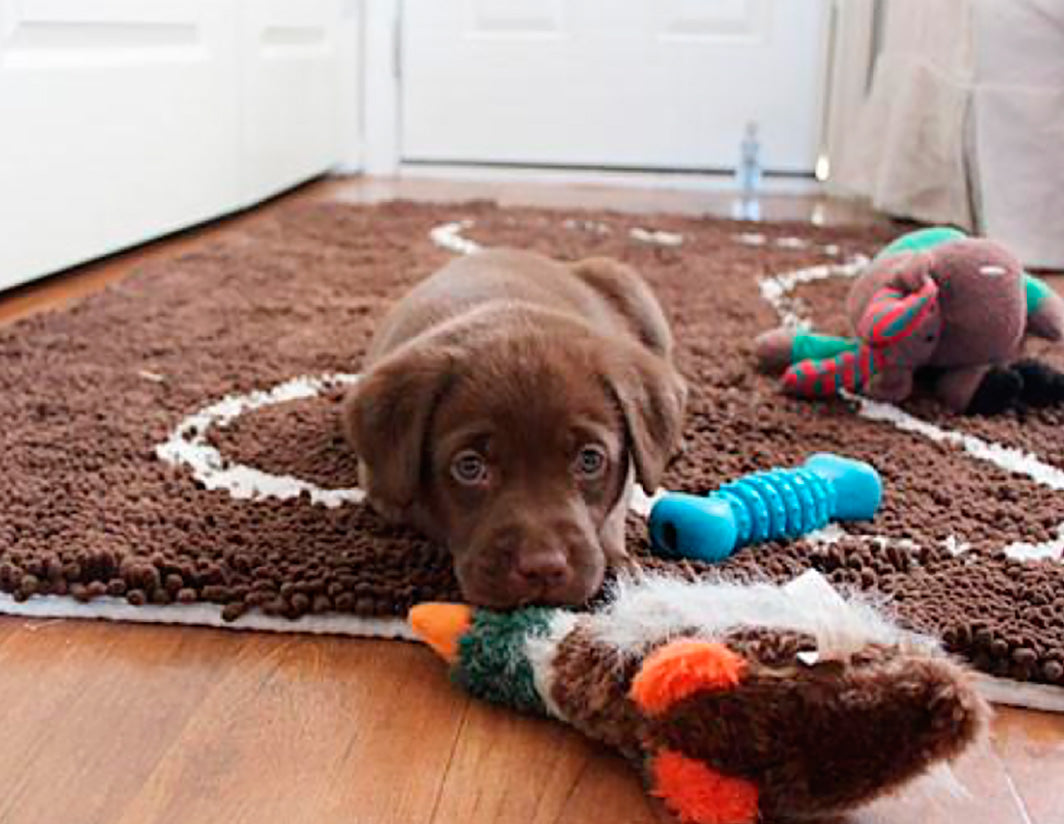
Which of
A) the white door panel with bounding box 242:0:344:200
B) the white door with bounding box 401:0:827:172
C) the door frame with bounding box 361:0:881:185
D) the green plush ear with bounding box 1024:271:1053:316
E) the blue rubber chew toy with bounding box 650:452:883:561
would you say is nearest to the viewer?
the blue rubber chew toy with bounding box 650:452:883:561

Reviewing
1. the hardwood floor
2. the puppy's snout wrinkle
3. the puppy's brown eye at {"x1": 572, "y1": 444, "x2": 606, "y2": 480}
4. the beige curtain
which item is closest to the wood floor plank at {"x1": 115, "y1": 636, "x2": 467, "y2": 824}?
the hardwood floor

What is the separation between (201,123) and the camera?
3.65 meters

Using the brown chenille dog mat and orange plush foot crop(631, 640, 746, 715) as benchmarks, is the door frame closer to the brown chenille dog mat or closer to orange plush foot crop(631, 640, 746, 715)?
the brown chenille dog mat

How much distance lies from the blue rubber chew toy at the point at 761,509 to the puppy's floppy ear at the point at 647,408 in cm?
6

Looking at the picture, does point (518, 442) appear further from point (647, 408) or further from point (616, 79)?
point (616, 79)

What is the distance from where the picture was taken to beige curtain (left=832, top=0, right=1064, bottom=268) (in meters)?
3.42

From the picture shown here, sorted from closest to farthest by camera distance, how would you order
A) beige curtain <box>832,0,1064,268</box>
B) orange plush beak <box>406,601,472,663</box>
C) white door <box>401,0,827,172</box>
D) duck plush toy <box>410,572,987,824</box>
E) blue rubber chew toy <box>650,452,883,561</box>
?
duck plush toy <box>410,572,987,824</box>
orange plush beak <box>406,601,472,663</box>
blue rubber chew toy <box>650,452,883,561</box>
beige curtain <box>832,0,1064,268</box>
white door <box>401,0,827,172</box>

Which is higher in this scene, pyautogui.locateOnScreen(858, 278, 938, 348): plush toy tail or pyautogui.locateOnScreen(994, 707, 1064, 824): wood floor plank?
pyautogui.locateOnScreen(858, 278, 938, 348): plush toy tail

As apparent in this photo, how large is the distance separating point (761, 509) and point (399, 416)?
0.41 m

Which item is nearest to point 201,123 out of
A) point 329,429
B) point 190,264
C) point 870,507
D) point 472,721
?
point 190,264

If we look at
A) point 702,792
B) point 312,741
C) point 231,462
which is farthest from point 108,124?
point 702,792

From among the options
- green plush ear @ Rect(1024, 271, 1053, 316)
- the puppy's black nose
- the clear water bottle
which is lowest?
the clear water bottle

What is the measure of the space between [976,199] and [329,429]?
2.24 m

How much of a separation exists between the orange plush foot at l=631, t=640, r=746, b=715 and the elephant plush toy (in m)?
1.12
